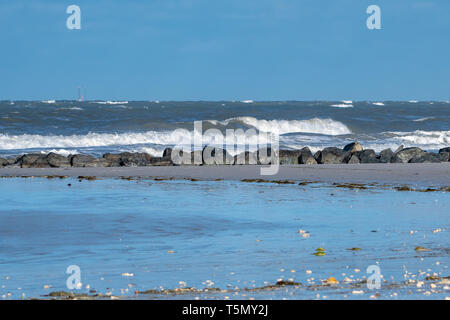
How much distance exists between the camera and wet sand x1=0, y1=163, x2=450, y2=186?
51.1 feet

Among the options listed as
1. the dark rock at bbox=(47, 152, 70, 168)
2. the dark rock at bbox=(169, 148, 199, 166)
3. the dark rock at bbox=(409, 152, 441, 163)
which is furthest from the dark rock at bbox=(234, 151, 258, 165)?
the dark rock at bbox=(47, 152, 70, 168)

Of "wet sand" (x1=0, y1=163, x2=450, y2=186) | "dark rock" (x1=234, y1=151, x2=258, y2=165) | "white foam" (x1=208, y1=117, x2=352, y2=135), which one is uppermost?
"white foam" (x1=208, y1=117, x2=352, y2=135)

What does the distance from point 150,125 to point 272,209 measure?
3170 cm

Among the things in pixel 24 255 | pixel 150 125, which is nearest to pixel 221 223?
pixel 24 255

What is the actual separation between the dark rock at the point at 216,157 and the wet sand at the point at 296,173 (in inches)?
44.1

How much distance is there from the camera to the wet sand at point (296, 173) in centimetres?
1557

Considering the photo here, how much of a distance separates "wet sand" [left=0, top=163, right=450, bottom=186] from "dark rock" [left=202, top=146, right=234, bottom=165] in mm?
1120

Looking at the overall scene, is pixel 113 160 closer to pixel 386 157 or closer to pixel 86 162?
pixel 86 162

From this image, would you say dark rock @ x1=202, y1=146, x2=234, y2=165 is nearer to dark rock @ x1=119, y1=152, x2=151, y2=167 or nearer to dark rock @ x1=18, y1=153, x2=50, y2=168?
dark rock @ x1=119, y1=152, x2=151, y2=167

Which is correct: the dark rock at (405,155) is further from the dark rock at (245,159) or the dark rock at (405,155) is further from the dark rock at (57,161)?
the dark rock at (57,161)

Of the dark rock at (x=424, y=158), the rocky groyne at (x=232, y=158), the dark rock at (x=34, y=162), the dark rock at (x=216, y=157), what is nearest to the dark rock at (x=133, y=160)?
the rocky groyne at (x=232, y=158)

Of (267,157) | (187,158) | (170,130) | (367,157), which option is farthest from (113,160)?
(170,130)

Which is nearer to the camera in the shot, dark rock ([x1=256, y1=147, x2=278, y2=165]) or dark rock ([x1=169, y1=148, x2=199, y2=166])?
dark rock ([x1=256, y1=147, x2=278, y2=165])
